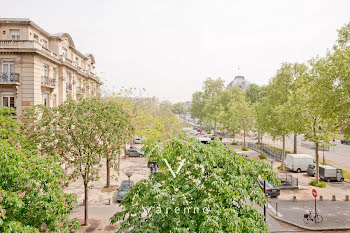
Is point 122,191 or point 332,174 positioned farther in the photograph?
point 332,174

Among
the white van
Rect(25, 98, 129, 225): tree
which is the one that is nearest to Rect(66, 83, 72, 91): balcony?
Rect(25, 98, 129, 225): tree

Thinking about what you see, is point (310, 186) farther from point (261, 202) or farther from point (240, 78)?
point (240, 78)

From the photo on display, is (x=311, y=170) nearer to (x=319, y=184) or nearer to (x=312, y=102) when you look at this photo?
(x=319, y=184)

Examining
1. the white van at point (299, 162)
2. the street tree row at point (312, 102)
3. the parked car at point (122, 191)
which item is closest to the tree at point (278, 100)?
the street tree row at point (312, 102)

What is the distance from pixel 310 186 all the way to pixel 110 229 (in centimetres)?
1878

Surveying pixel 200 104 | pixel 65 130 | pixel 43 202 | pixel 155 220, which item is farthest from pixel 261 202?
pixel 200 104

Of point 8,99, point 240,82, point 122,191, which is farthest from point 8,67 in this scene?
point 240,82

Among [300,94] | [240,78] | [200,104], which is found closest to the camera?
[300,94]

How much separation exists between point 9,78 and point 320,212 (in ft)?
96.7

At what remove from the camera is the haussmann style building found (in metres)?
23.3

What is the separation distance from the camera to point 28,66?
23.6m

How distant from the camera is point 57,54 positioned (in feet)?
96.0

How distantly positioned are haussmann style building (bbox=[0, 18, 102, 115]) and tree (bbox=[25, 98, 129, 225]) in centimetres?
742

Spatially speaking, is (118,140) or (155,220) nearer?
(155,220)
